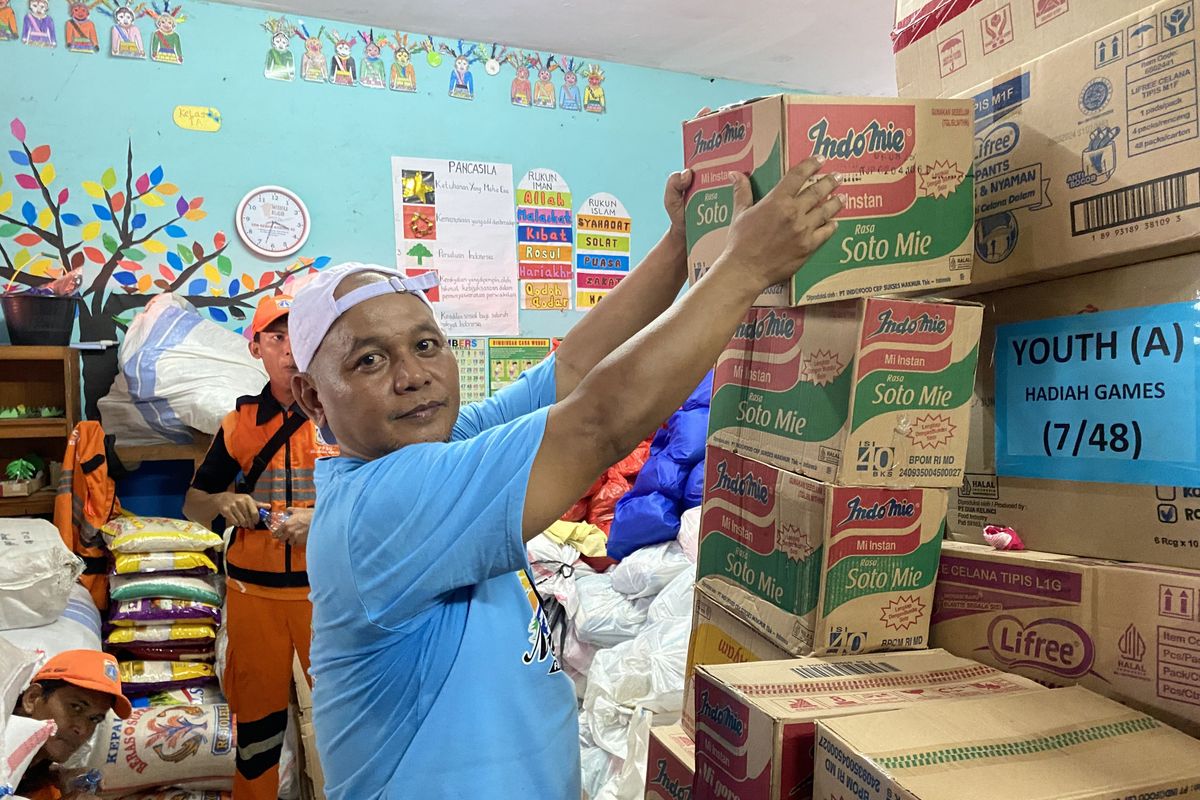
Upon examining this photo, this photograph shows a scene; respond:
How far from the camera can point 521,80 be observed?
12.1 ft

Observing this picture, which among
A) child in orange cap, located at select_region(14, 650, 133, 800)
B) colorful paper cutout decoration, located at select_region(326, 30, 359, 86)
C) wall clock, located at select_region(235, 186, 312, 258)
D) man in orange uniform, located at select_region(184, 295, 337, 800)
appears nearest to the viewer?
child in orange cap, located at select_region(14, 650, 133, 800)

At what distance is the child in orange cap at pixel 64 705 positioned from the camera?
2.12m

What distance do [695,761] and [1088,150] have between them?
880 millimetres

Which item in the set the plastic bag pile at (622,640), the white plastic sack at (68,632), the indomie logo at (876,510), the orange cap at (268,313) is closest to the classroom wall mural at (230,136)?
the orange cap at (268,313)

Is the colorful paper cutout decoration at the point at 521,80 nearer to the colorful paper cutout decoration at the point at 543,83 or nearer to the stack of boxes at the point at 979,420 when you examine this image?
the colorful paper cutout decoration at the point at 543,83

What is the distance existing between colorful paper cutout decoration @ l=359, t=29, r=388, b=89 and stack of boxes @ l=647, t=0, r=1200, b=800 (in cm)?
268

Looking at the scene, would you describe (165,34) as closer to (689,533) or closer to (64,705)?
(64,705)

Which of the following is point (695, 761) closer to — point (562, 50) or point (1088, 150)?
point (1088, 150)

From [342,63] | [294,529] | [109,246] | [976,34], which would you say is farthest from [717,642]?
[342,63]

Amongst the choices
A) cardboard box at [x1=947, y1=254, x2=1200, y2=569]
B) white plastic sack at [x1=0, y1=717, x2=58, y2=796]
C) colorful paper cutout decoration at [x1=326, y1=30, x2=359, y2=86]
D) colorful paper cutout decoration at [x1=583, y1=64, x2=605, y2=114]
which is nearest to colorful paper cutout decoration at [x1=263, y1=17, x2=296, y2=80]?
colorful paper cutout decoration at [x1=326, y1=30, x2=359, y2=86]

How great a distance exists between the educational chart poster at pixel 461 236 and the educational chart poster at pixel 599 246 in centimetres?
33

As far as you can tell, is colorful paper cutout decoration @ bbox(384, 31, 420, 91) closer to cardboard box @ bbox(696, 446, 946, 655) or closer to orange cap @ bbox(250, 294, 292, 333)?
orange cap @ bbox(250, 294, 292, 333)

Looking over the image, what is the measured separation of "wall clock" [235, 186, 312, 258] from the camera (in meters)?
3.21

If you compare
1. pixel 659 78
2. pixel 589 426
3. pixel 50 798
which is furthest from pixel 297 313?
pixel 659 78
